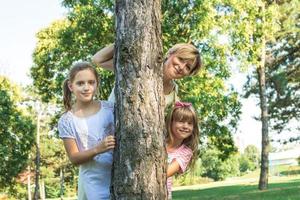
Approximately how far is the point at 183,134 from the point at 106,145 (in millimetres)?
749

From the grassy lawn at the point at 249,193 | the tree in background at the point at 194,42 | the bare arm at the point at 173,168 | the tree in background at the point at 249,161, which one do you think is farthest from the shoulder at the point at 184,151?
the tree in background at the point at 249,161

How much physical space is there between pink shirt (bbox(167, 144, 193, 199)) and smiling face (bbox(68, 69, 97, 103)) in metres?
0.73

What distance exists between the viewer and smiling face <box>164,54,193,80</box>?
3.76 metres

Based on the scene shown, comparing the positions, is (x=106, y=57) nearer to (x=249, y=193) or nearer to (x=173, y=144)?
(x=173, y=144)

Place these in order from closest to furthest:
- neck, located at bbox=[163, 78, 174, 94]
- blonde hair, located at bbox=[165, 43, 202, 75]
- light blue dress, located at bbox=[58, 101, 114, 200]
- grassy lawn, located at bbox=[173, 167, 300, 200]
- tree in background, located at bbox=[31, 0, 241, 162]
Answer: light blue dress, located at bbox=[58, 101, 114, 200], blonde hair, located at bbox=[165, 43, 202, 75], neck, located at bbox=[163, 78, 174, 94], grassy lawn, located at bbox=[173, 167, 300, 200], tree in background, located at bbox=[31, 0, 241, 162]

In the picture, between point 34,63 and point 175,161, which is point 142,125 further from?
point 34,63

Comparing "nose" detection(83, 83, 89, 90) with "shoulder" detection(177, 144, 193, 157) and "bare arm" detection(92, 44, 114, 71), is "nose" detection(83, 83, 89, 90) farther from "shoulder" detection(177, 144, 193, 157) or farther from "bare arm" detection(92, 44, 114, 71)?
"shoulder" detection(177, 144, 193, 157)

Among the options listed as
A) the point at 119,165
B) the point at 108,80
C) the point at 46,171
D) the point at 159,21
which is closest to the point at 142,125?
the point at 119,165

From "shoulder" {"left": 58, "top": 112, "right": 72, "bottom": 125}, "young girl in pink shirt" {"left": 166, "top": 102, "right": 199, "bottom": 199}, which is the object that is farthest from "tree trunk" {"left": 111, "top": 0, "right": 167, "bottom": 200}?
"young girl in pink shirt" {"left": 166, "top": 102, "right": 199, "bottom": 199}

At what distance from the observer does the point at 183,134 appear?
378 centimetres

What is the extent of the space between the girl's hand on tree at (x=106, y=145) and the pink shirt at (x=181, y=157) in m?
0.57

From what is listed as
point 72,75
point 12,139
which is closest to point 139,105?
point 72,75

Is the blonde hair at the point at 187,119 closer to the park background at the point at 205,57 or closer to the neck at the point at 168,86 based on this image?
the neck at the point at 168,86

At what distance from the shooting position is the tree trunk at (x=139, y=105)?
128 inches
